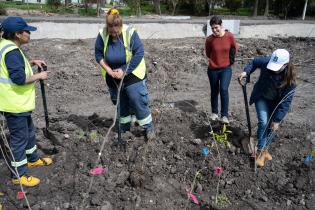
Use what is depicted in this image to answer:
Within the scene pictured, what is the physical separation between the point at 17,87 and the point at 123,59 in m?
1.25

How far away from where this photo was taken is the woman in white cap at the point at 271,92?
12.9ft

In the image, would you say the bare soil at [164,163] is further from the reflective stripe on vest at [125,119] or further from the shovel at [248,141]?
the reflective stripe on vest at [125,119]

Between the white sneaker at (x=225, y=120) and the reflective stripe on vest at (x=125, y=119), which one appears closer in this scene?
the reflective stripe on vest at (x=125, y=119)

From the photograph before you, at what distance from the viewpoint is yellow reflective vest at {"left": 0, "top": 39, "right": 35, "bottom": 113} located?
3.48 m

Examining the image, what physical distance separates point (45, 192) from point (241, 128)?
297cm

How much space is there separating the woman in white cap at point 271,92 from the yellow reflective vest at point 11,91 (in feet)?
7.98

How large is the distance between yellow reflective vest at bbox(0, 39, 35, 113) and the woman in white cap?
243 cm

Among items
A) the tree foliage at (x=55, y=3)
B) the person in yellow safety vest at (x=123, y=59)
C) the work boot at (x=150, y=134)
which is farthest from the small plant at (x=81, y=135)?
the tree foliage at (x=55, y=3)

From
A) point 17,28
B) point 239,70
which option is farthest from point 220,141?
point 239,70

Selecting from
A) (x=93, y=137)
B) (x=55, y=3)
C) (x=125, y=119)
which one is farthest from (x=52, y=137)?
(x=55, y=3)

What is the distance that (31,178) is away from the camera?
3861 millimetres

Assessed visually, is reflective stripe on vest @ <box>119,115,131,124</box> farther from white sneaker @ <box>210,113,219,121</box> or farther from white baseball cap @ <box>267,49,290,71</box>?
white baseball cap @ <box>267,49,290,71</box>

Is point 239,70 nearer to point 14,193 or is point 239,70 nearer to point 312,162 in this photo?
point 312,162

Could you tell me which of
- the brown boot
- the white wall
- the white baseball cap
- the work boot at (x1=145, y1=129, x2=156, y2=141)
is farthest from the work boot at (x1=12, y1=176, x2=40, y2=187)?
the white wall
